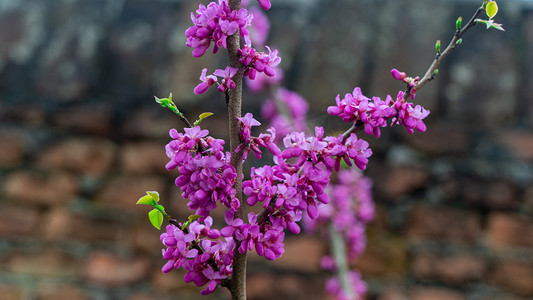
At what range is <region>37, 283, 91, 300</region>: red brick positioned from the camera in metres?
1.52

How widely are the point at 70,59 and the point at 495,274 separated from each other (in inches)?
60.7

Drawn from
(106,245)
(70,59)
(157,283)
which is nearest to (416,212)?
(157,283)

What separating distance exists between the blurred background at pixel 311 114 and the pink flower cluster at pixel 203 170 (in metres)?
1.12

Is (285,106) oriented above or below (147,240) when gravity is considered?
above

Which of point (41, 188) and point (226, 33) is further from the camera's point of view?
point (41, 188)

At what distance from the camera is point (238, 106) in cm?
44

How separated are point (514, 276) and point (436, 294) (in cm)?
23

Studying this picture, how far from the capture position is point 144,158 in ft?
5.26

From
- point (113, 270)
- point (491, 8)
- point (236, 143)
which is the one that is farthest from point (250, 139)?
point (113, 270)

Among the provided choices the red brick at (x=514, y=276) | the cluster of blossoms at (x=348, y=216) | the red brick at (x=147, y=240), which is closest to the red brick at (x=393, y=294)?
the cluster of blossoms at (x=348, y=216)

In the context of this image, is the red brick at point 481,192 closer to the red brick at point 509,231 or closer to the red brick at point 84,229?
the red brick at point 509,231

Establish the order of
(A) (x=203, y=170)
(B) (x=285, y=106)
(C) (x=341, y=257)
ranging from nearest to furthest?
1. (A) (x=203, y=170)
2. (C) (x=341, y=257)
3. (B) (x=285, y=106)

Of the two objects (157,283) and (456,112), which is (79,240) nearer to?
(157,283)

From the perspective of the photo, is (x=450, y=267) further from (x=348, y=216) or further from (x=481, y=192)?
(x=348, y=216)
